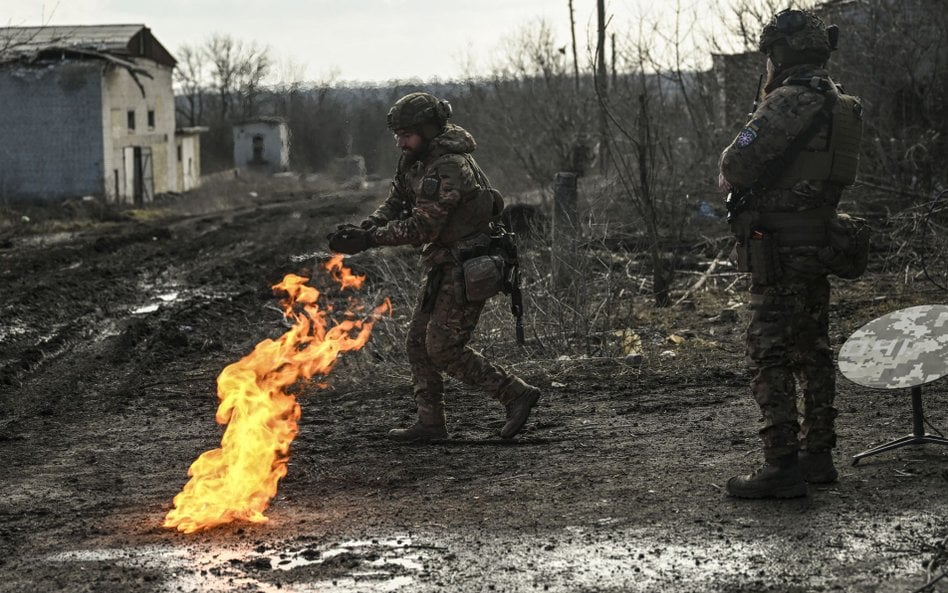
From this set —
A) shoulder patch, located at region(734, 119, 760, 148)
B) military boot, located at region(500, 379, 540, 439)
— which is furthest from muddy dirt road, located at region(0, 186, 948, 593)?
shoulder patch, located at region(734, 119, 760, 148)

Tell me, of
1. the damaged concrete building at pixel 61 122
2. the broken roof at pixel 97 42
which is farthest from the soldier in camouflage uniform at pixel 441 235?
the broken roof at pixel 97 42

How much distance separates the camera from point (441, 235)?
21.5 ft

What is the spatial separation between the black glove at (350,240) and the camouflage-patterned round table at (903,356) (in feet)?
8.89

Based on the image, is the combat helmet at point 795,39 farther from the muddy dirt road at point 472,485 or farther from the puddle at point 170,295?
the puddle at point 170,295

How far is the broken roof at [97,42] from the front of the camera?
3335 centimetres

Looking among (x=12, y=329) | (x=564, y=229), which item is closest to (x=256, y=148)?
(x=12, y=329)

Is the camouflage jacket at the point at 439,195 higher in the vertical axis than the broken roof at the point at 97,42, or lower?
lower

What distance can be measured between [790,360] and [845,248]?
1.89 feet

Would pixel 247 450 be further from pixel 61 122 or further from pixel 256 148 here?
pixel 256 148

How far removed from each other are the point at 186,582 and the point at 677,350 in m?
5.96

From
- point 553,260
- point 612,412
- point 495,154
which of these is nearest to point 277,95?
point 495,154

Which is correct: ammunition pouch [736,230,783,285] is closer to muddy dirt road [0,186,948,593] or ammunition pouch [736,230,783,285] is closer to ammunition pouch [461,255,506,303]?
muddy dirt road [0,186,948,593]

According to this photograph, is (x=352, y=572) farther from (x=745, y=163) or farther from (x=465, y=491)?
(x=745, y=163)

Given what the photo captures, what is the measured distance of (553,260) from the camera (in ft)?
32.9
